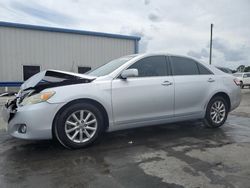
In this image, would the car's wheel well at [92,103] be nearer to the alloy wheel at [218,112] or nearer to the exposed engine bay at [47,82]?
the exposed engine bay at [47,82]

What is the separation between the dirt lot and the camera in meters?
3.02

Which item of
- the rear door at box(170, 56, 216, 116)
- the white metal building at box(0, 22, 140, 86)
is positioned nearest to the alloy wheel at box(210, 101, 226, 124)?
the rear door at box(170, 56, 216, 116)

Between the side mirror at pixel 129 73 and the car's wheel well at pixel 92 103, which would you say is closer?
the car's wheel well at pixel 92 103

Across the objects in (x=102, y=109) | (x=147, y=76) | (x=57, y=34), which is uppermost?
(x=57, y=34)

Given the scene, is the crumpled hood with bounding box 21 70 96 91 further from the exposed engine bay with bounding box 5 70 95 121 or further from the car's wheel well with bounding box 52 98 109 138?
the car's wheel well with bounding box 52 98 109 138

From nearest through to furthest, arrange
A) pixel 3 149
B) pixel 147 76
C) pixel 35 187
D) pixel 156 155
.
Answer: pixel 35 187 → pixel 156 155 → pixel 3 149 → pixel 147 76

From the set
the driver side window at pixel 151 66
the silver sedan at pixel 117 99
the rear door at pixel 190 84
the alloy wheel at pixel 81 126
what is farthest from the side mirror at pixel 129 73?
the rear door at pixel 190 84

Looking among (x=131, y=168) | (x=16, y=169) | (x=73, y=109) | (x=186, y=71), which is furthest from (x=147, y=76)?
(x=16, y=169)

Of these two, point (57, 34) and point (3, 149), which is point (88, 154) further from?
point (57, 34)

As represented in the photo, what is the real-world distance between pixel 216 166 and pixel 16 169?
261 centimetres

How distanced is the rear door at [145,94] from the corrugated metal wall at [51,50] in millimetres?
15258

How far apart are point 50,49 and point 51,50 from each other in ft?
0.33

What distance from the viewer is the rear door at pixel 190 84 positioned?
16.9ft

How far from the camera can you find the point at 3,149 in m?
4.34
